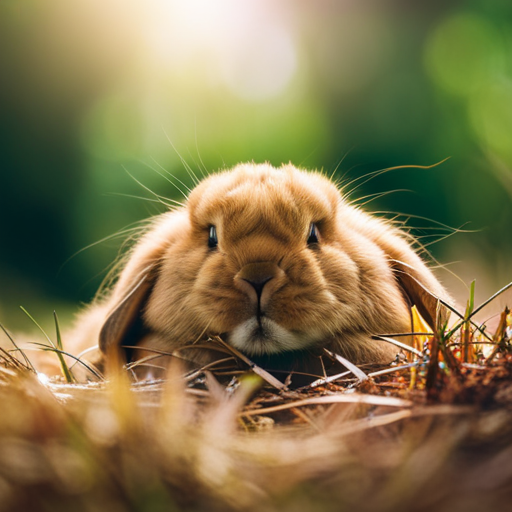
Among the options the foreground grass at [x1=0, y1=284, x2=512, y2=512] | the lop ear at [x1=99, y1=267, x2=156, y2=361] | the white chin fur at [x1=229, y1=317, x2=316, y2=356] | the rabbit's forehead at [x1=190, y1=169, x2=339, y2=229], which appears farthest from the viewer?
the lop ear at [x1=99, y1=267, x2=156, y2=361]

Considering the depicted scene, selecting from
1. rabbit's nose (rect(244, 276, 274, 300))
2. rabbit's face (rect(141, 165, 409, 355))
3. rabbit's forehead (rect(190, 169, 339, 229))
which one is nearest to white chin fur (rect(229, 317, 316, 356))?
rabbit's face (rect(141, 165, 409, 355))

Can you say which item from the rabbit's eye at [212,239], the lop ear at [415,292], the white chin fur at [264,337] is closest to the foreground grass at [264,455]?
the white chin fur at [264,337]

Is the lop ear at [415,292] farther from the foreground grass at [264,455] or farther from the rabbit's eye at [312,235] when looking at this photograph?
the foreground grass at [264,455]

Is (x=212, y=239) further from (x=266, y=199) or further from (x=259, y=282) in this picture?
(x=259, y=282)

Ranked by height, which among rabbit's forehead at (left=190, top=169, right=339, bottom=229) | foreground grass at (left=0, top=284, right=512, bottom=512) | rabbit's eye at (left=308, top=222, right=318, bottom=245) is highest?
rabbit's forehead at (left=190, top=169, right=339, bottom=229)

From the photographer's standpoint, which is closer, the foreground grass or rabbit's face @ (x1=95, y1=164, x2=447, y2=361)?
the foreground grass

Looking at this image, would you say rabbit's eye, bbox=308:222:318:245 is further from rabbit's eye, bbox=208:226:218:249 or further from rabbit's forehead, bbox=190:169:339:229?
rabbit's eye, bbox=208:226:218:249

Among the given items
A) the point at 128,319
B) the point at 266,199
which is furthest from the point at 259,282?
the point at 128,319

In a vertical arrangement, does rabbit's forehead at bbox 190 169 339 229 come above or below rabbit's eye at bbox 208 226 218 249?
above
